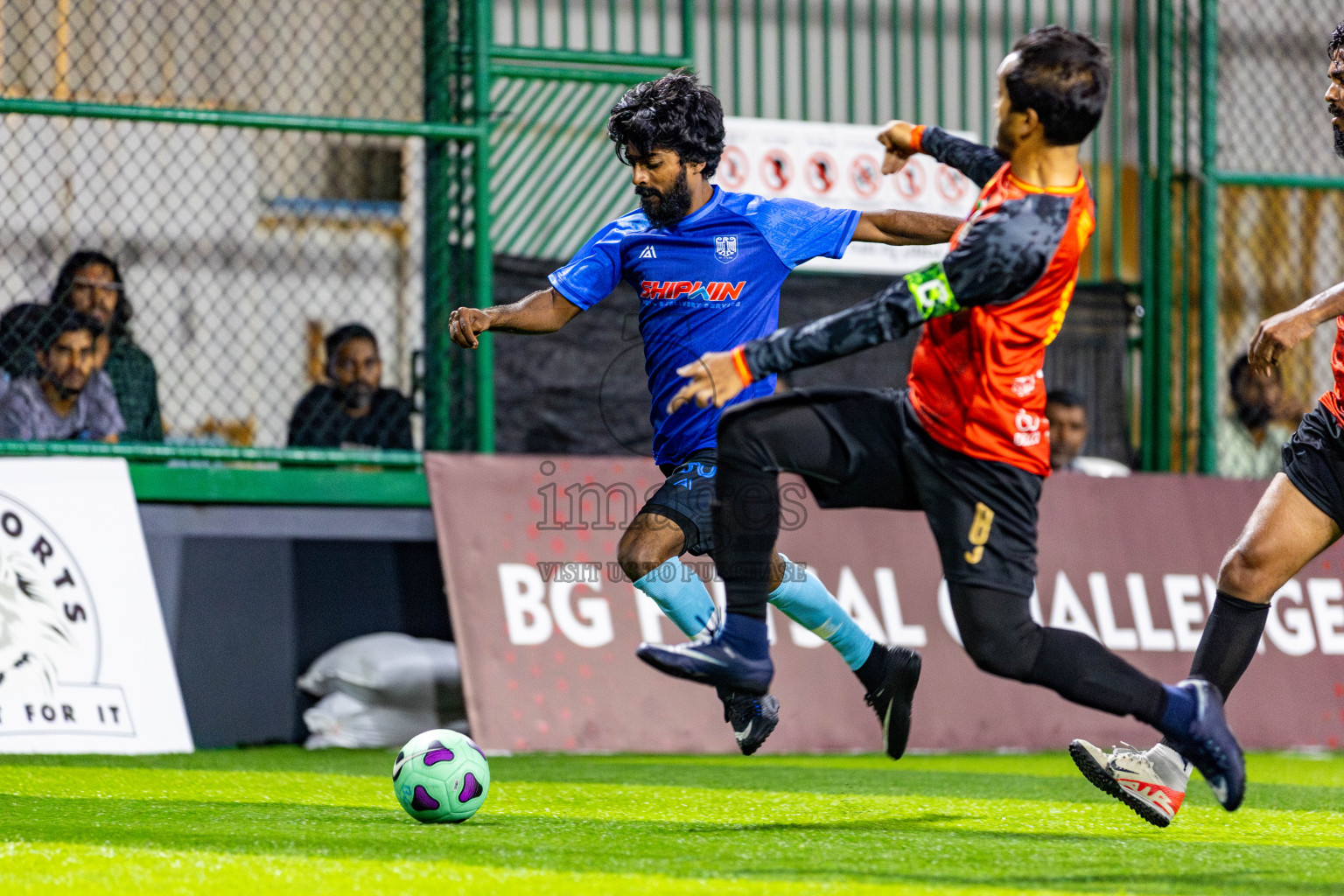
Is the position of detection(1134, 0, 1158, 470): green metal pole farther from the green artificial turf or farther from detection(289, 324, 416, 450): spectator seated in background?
detection(289, 324, 416, 450): spectator seated in background

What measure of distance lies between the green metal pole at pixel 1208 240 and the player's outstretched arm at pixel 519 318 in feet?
16.5

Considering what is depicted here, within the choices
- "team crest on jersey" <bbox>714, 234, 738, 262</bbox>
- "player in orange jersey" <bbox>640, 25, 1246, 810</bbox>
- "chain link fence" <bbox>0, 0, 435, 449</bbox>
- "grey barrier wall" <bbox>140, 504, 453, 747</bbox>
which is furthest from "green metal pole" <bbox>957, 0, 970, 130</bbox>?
"player in orange jersey" <bbox>640, 25, 1246, 810</bbox>

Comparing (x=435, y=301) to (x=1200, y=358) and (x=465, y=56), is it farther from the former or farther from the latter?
(x=1200, y=358)

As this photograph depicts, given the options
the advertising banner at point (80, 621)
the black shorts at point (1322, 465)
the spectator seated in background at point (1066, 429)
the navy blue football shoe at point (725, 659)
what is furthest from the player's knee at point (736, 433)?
the spectator seated in background at point (1066, 429)

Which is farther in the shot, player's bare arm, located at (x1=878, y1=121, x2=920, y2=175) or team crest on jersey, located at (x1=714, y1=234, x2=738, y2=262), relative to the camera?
team crest on jersey, located at (x1=714, y1=234, x2=738, y2=262)

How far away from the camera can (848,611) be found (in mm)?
8156

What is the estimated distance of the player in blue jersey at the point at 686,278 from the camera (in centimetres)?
524

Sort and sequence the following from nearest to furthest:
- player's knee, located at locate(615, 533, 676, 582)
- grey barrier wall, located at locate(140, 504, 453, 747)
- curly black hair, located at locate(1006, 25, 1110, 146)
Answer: curly black hair, located at locate(1006, 25, 1110, 146) < player's knee, located at locate(615, 533, 676, 582) < grey barrier wall, located at locate(140, 504, 453, 747)

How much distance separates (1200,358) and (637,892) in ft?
22.6

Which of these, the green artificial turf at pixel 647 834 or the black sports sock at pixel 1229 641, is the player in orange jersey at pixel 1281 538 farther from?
the green artificial turf at pixel 647 834

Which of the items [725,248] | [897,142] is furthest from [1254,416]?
[897,142]

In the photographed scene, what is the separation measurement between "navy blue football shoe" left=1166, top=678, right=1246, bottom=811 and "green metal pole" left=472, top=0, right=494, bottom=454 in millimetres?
4661

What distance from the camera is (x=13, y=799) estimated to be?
206 inches

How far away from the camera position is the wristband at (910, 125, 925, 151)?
464cm
